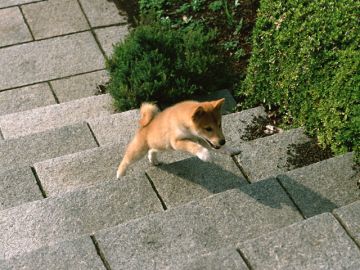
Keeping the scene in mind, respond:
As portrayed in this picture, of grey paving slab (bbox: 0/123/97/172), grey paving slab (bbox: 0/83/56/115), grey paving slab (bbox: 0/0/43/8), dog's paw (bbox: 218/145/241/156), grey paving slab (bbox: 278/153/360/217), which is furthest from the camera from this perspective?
grey paving slab (bbox: 0/0/43/8)

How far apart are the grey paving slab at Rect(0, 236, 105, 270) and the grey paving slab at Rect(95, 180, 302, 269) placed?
91 millimetres

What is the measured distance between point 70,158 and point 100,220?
0.96 m

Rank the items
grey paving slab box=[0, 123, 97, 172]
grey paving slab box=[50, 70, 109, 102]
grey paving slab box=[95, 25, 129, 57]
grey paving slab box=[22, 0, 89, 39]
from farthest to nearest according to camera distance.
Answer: grey paving slab box=[22, 0, 89, 39] < grey paving slab box=[95, 25, 129, 57] < grey paving slab box=[50, 70, 109, 102] < grey paving slab box=[0, 123, 97, 172]

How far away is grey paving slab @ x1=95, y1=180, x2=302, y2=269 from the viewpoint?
3.69 meters

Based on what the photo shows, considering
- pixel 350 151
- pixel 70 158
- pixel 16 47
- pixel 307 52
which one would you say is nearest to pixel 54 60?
pixel 16 47

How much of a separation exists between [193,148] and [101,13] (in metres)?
4.05

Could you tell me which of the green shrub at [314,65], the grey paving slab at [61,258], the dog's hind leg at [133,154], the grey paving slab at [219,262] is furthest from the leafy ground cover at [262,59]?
the grey paving slab at [61,258]

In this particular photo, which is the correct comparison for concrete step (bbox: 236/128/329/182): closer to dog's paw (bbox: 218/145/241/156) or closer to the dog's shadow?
dog's paw (bbox: 218/145/241/156)

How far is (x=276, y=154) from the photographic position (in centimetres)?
491

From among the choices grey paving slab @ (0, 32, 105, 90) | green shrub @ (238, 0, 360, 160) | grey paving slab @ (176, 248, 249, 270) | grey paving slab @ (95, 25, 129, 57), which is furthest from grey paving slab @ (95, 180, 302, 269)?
grey paving slab @ (95, 25, 129, 57)

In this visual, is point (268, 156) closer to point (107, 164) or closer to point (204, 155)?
point (204, 155)

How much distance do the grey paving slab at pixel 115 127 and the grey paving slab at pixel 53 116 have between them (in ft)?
1.76

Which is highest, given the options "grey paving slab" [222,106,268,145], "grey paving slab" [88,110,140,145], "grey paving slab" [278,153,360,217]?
"grey paving slab" [278,153,360,217]

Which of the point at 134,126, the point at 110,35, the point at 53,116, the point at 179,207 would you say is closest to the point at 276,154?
the point at 179,207
